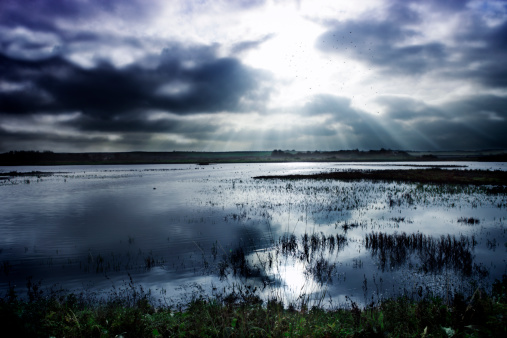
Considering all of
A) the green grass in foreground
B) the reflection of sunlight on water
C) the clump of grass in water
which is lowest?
the reflection of sunlight on water

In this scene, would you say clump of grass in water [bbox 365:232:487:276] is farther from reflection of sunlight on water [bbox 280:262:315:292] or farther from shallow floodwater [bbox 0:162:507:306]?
reflection of sunlight on water [bbox 280:262:315:292]

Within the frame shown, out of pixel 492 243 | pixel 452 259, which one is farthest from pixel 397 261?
pixel 492 243

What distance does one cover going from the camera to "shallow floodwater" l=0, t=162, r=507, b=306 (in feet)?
34.0

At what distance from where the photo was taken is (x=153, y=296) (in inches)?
374

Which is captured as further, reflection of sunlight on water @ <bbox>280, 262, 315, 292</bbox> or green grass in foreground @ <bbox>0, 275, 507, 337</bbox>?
reflection of sunlight on water @ <bbox>280, 262, 315, 292</bbox>

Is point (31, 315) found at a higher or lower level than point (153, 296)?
higher

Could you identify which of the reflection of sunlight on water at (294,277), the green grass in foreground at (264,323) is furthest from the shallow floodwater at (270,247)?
the green grass in foreground at (264,323)

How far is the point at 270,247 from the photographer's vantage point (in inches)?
587

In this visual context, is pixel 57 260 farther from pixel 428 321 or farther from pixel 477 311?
pixel 477 311

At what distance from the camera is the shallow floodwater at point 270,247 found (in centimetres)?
1035

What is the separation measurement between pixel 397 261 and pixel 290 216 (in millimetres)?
10559

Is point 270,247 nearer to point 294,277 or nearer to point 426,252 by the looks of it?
point 294,277

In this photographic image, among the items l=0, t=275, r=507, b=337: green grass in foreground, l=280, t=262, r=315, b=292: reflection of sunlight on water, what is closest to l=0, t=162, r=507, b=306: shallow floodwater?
l=280, t=262, r=315, b=292: reflection of sunlight on water

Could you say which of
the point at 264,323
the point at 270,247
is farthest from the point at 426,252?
the point at 264,323
